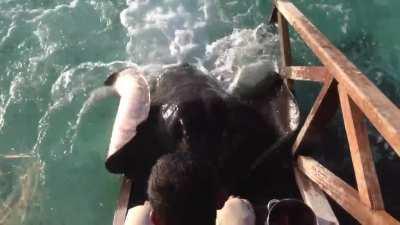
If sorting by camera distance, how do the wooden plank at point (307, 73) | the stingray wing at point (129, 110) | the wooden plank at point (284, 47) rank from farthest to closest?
the wooden plank at point (284, 47) < the stingray wing at point (129, 110) < the wooden plank at point (307, 73)

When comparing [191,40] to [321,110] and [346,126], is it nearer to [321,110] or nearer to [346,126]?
[321,110]

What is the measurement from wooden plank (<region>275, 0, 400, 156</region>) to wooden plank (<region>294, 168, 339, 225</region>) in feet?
4.07

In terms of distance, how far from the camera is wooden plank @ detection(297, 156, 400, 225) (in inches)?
156

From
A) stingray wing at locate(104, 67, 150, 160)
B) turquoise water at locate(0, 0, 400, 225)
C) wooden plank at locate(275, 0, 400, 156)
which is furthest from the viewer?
turquoise water at locate(0, 0, 400, 225)

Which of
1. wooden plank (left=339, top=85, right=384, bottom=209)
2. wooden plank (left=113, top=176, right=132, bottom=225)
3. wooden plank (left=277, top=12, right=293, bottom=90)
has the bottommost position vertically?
wooden plank (left=113, top=176, right=132, bottom=225)

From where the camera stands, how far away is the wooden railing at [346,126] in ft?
12.7

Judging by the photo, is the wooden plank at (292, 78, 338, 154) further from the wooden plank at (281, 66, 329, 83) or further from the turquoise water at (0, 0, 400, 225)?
the turquoise water at (0, 0, 400, 225)

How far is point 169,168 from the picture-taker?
286 centimetres

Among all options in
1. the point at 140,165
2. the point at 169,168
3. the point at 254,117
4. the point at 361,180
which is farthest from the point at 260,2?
the point at 169,168

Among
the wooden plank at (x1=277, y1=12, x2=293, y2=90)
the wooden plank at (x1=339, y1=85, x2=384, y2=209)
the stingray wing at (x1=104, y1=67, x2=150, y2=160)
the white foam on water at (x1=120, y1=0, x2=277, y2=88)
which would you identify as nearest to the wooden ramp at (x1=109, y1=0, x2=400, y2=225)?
the wooden plank at (x1=339, y1=85, x2=384, y2=209)

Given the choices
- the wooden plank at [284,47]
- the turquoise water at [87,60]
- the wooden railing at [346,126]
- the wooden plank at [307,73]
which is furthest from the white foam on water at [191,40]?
the wooden railing at [346,126]

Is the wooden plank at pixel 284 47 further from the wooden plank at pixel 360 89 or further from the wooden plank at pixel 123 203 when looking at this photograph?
the wooden plank at pixel 123 203

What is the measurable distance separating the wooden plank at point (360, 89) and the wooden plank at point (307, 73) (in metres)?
0.16

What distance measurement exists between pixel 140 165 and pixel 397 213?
9.00ft
